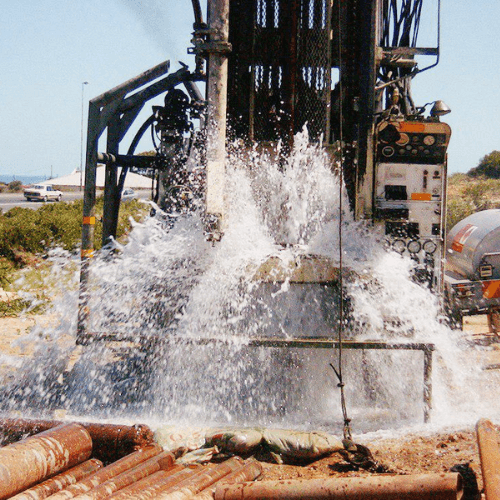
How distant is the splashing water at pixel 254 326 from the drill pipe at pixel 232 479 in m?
0.98

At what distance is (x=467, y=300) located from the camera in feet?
21.9

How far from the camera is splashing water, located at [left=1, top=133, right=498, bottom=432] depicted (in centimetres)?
487

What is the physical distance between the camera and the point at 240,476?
3494mm

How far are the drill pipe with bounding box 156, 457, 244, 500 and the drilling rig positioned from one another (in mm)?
1606

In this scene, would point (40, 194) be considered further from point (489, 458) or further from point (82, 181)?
point (489, 458)

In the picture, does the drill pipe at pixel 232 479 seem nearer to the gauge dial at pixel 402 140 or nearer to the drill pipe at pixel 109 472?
the drill pipe at pixel 109 472

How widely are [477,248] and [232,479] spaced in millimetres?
4503

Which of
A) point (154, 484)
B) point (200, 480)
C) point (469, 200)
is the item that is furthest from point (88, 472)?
point (469, 200)

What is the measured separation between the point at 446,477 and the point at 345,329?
7.63 feet

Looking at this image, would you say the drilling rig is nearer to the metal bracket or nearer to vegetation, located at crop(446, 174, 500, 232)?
the metal bracket

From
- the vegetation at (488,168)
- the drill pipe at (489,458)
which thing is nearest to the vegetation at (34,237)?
the drill pipe at (489,458)

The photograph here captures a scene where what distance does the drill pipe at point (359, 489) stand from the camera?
9.14 ft

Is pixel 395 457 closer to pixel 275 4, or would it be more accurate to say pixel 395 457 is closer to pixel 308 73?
pixel 308 73

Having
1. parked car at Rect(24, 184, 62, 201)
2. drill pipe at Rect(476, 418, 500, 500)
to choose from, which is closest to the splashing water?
drill pipe at Rect(476, 418, 500, 500)
